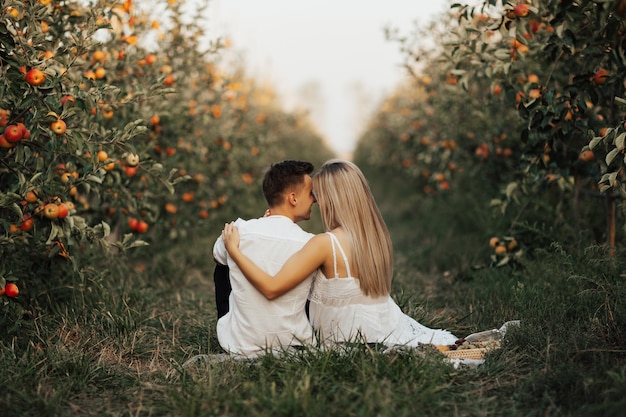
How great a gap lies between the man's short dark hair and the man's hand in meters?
0.23

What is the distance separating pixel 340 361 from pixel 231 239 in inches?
27.9

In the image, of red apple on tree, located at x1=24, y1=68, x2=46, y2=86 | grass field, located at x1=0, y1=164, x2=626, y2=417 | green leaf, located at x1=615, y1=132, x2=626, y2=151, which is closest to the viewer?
grass field, located at x1=0, y1=164, x2=626, y2=417

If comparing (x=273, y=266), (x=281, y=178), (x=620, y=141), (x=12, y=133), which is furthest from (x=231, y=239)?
(x=620, y=141)

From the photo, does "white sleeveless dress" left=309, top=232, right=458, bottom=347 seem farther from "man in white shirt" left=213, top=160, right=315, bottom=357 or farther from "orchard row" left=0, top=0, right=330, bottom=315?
"orchard row" left=0, top=0, right=330, bottom=315

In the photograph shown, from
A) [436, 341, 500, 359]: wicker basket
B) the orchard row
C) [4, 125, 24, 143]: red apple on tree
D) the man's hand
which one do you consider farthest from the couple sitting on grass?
[4, 125, 24, 143]: red apple on tree

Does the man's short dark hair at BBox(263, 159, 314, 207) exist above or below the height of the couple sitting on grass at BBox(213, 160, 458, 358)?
above

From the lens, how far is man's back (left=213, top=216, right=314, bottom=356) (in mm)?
2758

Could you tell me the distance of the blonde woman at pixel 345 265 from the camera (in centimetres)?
271

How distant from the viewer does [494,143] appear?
5.29 metres

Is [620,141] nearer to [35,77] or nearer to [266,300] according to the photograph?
[266,300]

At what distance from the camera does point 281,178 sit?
2828 mm

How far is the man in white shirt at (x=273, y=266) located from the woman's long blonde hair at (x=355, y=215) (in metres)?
0.12

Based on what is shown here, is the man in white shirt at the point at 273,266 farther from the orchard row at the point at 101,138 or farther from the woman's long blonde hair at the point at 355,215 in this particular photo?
the orchard row at the point at 101,138

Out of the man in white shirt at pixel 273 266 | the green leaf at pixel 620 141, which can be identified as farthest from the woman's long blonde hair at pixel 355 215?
the green leaf at pixel 620 141
